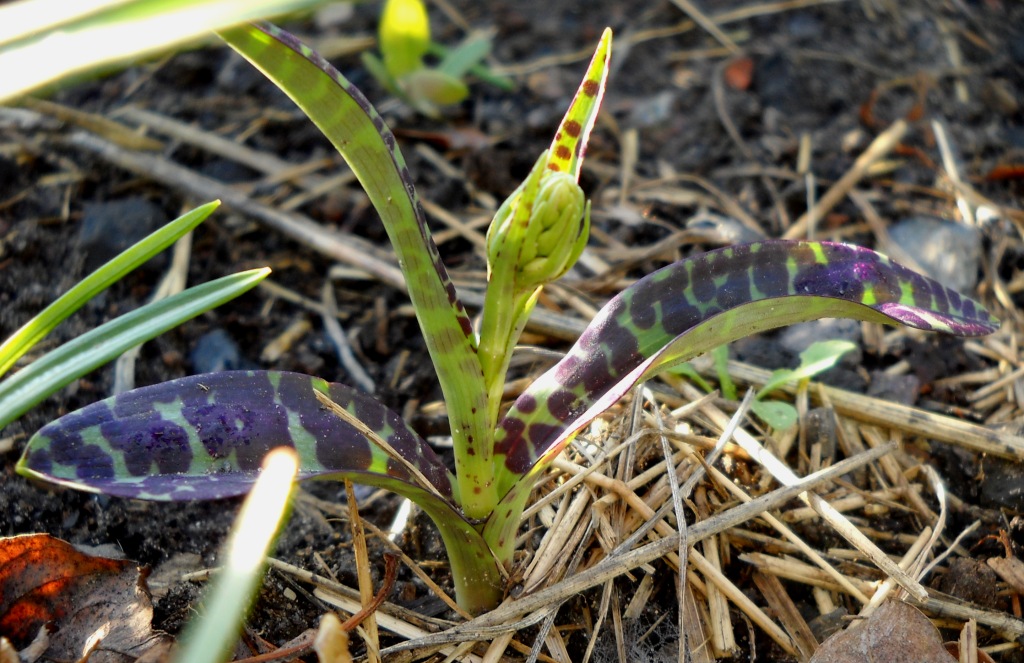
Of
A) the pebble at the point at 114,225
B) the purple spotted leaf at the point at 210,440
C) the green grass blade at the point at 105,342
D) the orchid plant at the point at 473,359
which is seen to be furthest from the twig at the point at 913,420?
the pebble at the point at 114,225

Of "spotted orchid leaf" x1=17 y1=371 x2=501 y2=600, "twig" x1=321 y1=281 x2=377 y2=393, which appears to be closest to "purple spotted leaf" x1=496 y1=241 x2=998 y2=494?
"spotted orchid leaf" x1=17 y1=371 x2=501 y2=600

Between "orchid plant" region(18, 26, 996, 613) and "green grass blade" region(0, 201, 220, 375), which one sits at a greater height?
"green grass blade" region(0, 201, 220, 375)

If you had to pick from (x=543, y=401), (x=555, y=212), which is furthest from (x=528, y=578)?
(x=555, y=212)

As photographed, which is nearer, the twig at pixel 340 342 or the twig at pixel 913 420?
the twig at pixel 913 420

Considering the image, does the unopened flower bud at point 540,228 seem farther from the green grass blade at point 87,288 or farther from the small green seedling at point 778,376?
the small green seedling at point 778,376

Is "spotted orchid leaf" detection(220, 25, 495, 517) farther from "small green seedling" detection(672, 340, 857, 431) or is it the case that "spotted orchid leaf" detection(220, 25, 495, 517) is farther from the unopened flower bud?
"small green seedling" detection(672, 340, 857, 431)

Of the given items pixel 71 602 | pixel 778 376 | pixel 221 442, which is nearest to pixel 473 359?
pixel 221 442

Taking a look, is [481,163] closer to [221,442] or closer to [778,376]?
[778,376]

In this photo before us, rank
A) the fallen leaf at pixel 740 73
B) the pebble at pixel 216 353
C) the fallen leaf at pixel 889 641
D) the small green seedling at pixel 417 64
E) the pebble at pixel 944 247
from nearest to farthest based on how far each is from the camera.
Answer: the fallen leaf at pixel 889 641 < the pebble at pixel 216 353 < the pebble at pixel 944 247 < the small green seedling at pixel 417 64 < the fallen leaf at pixel 740 73
